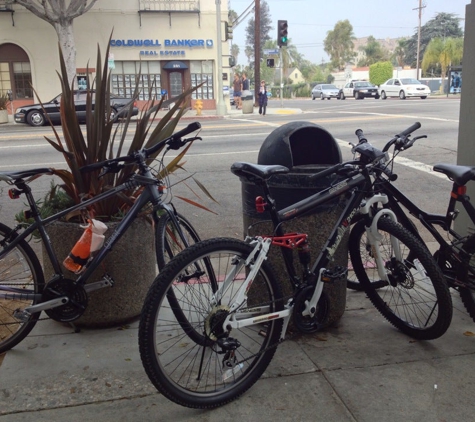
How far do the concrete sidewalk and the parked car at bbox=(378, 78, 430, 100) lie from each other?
3947 cm

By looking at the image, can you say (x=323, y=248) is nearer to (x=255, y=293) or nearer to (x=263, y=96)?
(x=255, y=293)

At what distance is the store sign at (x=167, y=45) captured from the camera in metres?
31.3

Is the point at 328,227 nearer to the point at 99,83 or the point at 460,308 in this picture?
the point at 460,308

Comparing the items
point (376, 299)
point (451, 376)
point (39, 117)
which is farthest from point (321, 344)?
point (39, 117)

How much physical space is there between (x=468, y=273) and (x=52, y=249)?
2.69 metres

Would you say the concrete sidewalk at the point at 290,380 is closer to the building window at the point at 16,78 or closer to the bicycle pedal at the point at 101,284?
the bicycle pedal at the point at 101,284

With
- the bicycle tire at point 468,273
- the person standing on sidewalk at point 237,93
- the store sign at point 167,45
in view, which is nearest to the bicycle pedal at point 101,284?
the bicycle tire at point 468,273

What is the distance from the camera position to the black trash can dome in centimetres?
364

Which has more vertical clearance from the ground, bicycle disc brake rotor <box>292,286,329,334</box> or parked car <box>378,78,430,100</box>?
parked car <box>378,78,430,100</box>

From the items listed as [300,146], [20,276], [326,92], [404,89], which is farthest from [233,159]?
[326,92]

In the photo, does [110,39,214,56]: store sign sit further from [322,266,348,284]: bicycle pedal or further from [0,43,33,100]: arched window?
[322,266,348,284]: bicycle pedal

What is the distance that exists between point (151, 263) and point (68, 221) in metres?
0.65

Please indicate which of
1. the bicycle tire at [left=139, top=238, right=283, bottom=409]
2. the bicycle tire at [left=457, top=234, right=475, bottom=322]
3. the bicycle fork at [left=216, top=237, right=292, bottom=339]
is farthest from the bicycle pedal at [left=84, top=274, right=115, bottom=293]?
the bicycle tire at [left=457, top=234, right=475, bottom=322]

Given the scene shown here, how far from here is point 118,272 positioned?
12.3ft
